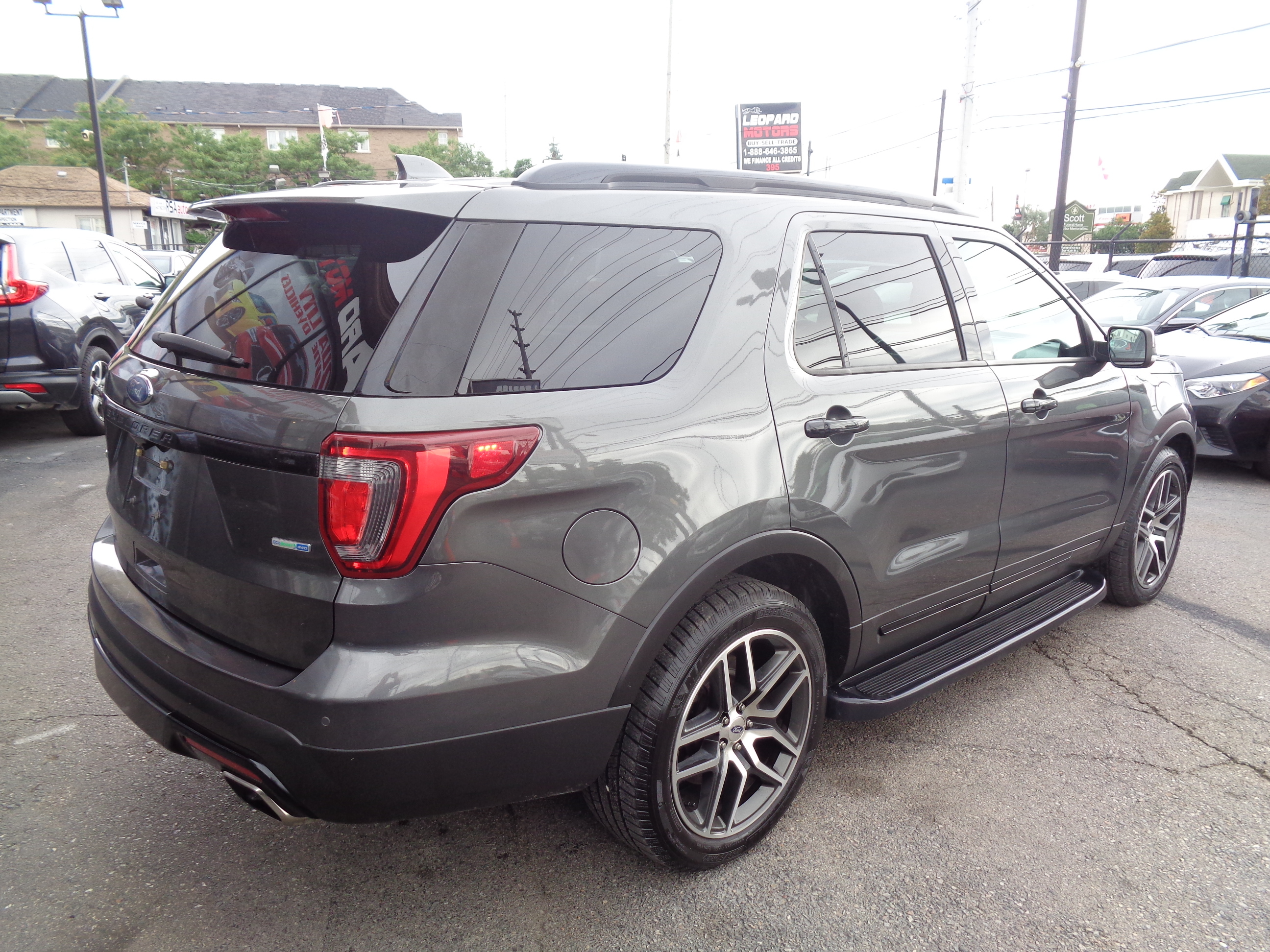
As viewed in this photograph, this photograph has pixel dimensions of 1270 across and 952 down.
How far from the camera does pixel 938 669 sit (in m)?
2.94

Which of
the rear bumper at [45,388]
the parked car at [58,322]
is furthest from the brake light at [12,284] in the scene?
the rear bumper at [45,388]

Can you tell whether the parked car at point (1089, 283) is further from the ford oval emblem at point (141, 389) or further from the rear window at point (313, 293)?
the ford oval emblem at point (141, 389)

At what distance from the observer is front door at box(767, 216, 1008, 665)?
2475 millimetres

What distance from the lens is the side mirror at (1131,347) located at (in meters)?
3.76

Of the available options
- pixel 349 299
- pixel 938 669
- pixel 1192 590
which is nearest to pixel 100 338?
pixel 349 299

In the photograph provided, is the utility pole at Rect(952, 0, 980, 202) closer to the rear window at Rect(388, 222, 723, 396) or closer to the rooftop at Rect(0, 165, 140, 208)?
the rear window at Rect(388, 222, 723, 396)

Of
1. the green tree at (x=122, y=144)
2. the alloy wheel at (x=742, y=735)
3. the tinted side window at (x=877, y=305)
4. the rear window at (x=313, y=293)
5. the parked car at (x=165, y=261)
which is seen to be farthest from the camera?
the green tree at (x=122, y=144)

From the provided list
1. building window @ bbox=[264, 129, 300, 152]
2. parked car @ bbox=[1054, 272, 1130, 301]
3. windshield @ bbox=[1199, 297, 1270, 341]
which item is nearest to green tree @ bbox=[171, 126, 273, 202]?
building window @ bbox=[264, 129, 300, 152]

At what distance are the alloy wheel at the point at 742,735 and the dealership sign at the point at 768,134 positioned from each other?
32507 mm

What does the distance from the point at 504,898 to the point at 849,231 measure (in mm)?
2183

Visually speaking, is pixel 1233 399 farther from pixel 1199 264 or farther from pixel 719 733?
pixel 1199 264

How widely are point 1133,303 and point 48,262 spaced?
11.2m

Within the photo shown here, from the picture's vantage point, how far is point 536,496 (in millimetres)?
1886

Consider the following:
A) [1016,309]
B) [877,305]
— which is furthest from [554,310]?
[1016,309]
